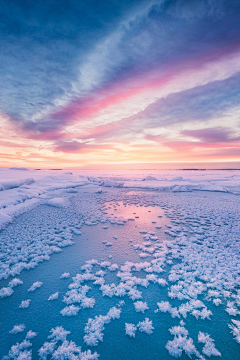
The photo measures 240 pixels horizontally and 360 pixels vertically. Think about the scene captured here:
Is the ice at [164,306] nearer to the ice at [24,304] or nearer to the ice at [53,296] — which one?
the ice at [53,296]

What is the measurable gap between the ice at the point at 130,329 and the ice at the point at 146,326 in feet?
0.29

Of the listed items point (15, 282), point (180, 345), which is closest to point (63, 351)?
point (180, 345)

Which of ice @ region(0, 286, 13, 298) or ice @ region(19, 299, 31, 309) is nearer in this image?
ice @ region(19, 299, 31, 309)

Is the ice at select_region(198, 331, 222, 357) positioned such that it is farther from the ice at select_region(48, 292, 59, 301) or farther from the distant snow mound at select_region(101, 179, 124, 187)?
the distant snow mound at select_region(101, 179, 124, 187)

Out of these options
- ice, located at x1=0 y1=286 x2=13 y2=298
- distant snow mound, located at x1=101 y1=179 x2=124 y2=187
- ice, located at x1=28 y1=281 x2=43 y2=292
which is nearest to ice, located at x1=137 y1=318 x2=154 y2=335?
ice, located at x1=28 y1=281 x2=43 y2=292

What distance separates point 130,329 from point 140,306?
44cm

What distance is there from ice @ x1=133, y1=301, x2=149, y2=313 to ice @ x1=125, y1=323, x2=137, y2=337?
30 centimetres

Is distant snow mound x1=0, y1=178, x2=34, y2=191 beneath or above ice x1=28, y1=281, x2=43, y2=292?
above

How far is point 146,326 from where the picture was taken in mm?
2381

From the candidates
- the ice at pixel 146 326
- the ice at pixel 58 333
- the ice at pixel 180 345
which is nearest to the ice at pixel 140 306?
the ice at pixel 146 326

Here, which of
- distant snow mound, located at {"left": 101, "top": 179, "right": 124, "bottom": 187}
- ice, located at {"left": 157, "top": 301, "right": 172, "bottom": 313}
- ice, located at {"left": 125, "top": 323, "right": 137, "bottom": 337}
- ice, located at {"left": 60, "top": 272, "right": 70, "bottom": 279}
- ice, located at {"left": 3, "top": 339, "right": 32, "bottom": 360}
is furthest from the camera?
distant snow mound, located at {"left": 101, "top": 179, "right": 124, "bottom": 187}

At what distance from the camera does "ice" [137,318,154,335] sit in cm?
232

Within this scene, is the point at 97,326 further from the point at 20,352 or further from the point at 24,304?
the point at 24,304

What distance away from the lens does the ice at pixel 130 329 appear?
2.29 m
